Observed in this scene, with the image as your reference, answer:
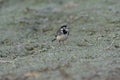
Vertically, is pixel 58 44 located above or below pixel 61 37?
below

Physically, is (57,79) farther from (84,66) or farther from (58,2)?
(58,2)

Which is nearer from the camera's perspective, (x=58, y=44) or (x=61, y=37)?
(x=61, y=37)

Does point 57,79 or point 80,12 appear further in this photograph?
point 80,12

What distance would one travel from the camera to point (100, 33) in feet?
48.1

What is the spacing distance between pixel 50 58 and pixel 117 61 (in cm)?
183

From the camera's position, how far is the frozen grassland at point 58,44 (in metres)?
8.97

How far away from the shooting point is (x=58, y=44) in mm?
13156

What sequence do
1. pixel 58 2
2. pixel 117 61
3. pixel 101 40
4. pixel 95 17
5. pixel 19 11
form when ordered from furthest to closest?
pixel 58 2 → pixel 19 11 → pixel 95 17 → pixel 101 40 → pixel 117 61

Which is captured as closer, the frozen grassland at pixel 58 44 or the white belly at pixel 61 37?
the frozen grassland at pixel 58 44

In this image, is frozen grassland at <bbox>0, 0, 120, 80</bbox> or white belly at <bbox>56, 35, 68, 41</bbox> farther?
white belly at <bbox>56, 35, 68, 41</bbox>

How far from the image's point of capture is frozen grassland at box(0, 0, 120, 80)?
29.4 feet

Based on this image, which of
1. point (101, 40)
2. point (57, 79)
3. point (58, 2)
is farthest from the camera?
point (58, 2)

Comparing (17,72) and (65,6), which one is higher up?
(17,72)

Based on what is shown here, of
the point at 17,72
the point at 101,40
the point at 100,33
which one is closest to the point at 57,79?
the point at 17,72
